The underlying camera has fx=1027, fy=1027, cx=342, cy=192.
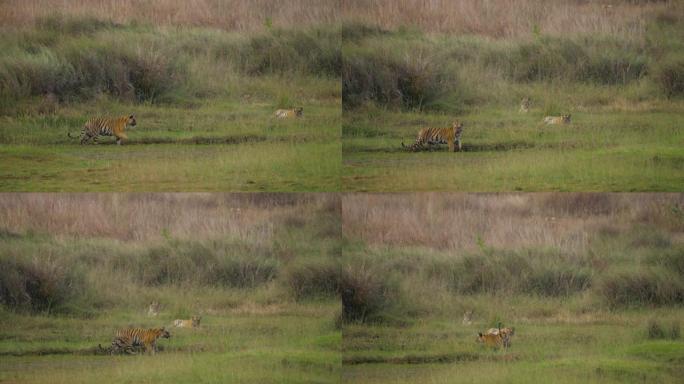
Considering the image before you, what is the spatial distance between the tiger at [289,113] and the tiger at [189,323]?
126 cm

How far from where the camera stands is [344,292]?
5.89 m

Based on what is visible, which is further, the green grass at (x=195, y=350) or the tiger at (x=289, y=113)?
the tiger at (x=289, y=113)

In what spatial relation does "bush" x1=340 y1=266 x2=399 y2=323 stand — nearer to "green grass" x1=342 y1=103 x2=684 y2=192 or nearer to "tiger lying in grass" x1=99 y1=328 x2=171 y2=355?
"green grass" x1=342 y1=103 x2=684 y2=192

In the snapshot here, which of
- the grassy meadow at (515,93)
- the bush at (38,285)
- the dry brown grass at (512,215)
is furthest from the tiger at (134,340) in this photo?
the grassy meadow at (515,93)

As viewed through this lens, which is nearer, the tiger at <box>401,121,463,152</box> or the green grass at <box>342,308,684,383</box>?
the green grass at <box>342,308,684,383</box>

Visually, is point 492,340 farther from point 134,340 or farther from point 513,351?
point 134,340

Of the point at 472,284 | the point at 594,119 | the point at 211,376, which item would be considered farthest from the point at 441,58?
the point at 211,376

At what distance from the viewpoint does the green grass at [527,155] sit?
587cm

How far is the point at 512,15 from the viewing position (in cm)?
595

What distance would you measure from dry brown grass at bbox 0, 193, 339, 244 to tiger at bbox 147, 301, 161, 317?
38 centimetres

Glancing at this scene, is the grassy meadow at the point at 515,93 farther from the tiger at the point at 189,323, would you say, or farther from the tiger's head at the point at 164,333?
the tiger's head at the point at 164,333

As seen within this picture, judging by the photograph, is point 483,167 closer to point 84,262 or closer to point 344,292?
point 344,292

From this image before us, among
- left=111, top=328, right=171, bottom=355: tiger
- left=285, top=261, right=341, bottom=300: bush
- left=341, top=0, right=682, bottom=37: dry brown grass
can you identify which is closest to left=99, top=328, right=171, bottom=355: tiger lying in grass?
left=111, top=328, right=171, bottom=355: tiger

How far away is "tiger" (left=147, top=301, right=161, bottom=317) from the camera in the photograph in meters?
5.88
